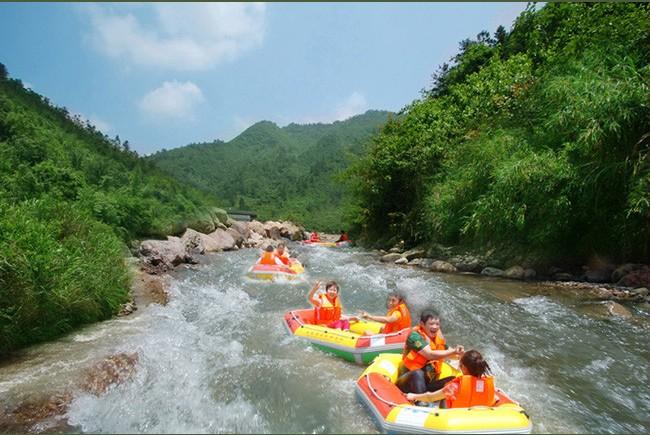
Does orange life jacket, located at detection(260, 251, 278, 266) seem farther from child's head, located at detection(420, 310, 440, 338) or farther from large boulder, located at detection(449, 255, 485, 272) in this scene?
child's head, located at detection(420, 310, 440, 338)

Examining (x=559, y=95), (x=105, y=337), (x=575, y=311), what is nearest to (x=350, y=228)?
(x=559, y=95)

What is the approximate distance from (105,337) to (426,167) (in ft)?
47.5

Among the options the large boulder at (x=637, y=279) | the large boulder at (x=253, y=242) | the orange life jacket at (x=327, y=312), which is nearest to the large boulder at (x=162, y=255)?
the orange life jacket at (x=327, y=312)

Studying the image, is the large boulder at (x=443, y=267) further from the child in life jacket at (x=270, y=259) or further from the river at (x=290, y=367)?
the child in life jacket at (x=270, y=259)

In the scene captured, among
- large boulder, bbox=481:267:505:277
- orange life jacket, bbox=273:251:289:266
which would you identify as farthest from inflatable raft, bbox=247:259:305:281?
large boulder, bbox=481:267:505:277

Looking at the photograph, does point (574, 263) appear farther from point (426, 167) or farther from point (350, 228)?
point (350, 228)

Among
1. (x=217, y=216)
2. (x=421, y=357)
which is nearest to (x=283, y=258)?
(x=421, y=357)

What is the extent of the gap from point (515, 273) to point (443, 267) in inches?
89.1

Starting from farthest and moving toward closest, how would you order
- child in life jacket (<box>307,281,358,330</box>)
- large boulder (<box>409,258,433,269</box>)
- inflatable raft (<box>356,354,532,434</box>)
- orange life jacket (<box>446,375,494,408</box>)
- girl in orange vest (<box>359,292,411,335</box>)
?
large boulder (<box>409,258,433,269</box>), child in life jacket (<box>307,281,358,330</box>), girl in orange vest (<box>359,292,411,335</box>), orange life jacket (<box>446,375,494,408</box>), inflatable raft (<box>356,354,532,434</box>)

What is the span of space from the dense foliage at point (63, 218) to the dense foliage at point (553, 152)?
902 cm

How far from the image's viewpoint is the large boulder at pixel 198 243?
18.1 m

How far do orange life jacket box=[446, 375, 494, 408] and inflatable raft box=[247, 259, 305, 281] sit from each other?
8466mm

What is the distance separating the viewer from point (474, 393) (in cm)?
406

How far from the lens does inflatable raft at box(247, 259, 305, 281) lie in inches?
→ 483
